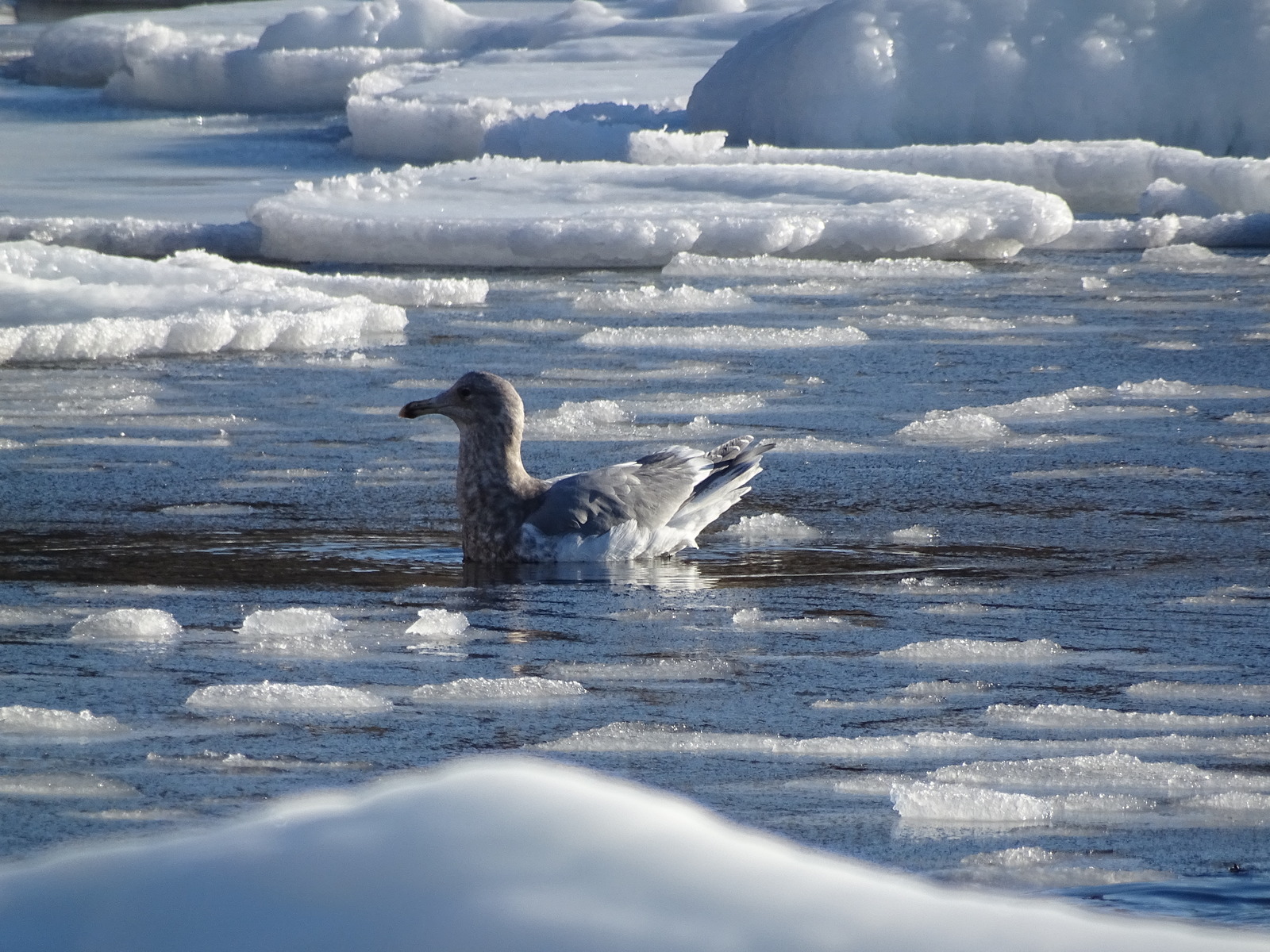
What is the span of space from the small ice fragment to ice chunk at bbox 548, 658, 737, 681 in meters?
1.52

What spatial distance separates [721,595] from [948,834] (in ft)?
6.85

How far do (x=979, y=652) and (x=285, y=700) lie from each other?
5.18ft

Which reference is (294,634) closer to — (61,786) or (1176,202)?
(61,786)

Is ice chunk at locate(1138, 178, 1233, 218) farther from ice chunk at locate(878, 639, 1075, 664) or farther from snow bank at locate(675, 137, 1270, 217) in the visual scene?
ice chunk at locate(878, 639, 1075, 664)

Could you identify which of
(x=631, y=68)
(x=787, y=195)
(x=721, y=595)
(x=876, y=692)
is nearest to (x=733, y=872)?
(x=876, y=692)

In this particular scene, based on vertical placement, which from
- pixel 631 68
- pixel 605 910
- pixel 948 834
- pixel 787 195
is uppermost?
pixel 631 68

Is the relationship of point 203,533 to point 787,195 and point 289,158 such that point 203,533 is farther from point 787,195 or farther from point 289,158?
point 289,158

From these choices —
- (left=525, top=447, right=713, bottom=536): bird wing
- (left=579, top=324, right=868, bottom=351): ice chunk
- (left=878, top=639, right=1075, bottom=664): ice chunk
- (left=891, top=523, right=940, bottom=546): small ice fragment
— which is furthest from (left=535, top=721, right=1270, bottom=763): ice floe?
(left=579, top=324, right=868, bottom=351): ice chunk

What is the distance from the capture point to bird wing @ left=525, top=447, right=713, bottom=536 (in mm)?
5816

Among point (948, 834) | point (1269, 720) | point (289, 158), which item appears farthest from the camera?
point (289, 158)

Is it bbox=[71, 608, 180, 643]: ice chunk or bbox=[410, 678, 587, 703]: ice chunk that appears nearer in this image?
bbox=[410, 678, 587, 703]: ice chunk

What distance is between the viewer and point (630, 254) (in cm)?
1228

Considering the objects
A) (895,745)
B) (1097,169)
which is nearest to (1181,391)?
(895,745)

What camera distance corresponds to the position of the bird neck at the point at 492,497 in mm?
5801
